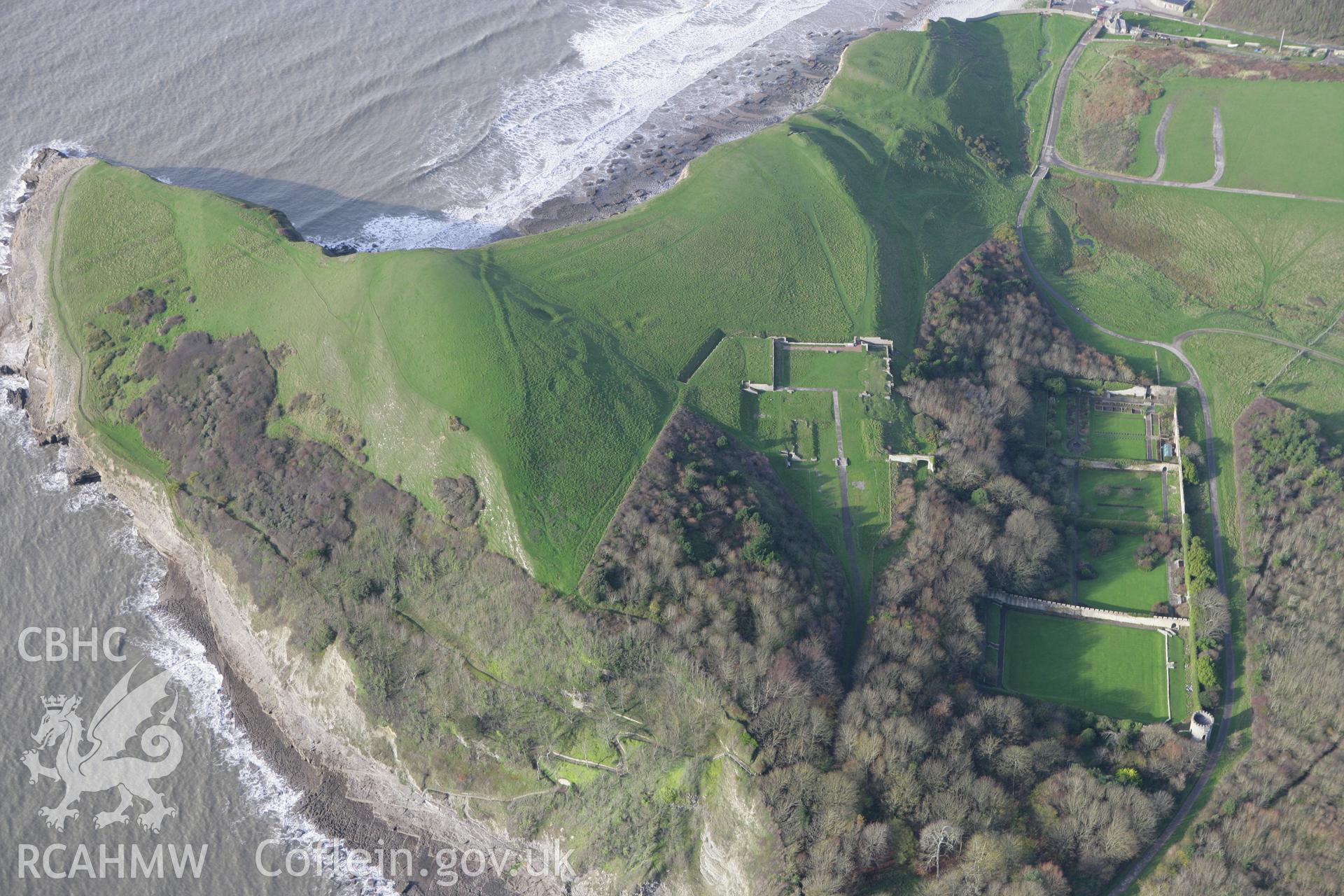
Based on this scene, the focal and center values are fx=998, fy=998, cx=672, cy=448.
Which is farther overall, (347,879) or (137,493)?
(137,493)

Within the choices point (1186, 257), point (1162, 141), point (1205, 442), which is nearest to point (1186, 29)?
point (1162, 141)

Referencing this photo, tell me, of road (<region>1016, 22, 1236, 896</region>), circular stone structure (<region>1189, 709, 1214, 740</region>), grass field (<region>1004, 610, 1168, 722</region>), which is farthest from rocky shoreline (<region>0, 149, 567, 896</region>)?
circular stone structure (<region>1189, 709, 1214, 740</region>)

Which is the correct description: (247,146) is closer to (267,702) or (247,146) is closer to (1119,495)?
(267,702)

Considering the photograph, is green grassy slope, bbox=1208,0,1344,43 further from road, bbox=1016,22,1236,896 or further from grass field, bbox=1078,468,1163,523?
grass field, bbox=1078,468,1163,523

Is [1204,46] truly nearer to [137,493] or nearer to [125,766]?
[137,493]

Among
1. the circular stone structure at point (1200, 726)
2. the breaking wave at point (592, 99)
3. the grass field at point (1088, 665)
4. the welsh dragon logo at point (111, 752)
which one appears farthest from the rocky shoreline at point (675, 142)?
the circular stone structure at point (1200, 726)

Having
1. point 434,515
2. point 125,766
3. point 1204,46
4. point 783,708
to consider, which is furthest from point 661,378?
point 1204,46

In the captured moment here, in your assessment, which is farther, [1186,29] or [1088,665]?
[1186,29]
